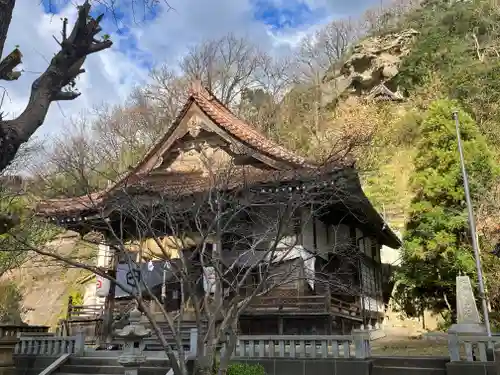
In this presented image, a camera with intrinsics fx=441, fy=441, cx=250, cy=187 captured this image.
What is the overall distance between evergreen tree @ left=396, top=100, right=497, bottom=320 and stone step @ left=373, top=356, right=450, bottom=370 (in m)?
9.04

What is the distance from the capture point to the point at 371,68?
4006cm

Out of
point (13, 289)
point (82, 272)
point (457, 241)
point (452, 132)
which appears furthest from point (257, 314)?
point (82, 272)

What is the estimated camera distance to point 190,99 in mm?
16234

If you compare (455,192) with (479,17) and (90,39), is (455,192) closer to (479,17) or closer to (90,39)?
(90,39)

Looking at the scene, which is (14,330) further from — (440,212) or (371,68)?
(371,68)

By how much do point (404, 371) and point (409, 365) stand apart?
0.20 m

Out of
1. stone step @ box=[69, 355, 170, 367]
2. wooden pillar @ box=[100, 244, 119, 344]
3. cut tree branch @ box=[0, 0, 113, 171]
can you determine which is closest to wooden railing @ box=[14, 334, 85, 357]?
stone step @ box=[69, 355, 170, 367]

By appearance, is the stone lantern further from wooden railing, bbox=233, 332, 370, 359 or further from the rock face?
the rock face

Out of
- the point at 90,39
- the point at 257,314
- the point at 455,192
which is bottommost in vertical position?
the point at 257,314

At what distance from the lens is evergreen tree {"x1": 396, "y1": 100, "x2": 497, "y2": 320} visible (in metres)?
18.5

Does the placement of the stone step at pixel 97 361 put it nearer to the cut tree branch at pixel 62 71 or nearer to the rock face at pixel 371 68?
the cut tree branch at pixel 62 71

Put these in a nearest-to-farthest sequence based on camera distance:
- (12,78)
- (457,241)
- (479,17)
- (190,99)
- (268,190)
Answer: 1. (12,78)
2. (268,190)
3. (190,99)
4. (457,241)
5. (479,17)

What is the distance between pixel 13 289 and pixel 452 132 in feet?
80.3

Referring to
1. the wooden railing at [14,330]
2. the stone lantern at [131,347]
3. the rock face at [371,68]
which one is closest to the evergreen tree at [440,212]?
the stone lantern at [131,347]
